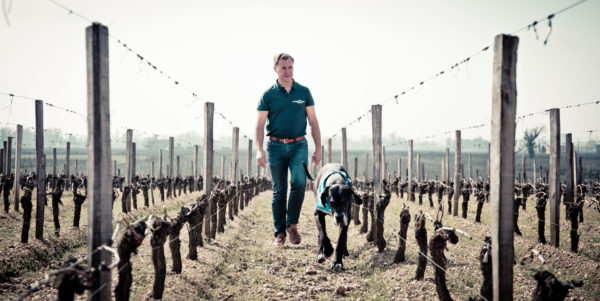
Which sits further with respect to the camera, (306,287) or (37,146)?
(37,146)

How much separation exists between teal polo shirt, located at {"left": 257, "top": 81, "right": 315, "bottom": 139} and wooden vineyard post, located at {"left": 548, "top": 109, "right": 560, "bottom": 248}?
6.10 metres

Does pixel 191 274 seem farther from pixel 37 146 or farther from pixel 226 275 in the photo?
pixel 37 146

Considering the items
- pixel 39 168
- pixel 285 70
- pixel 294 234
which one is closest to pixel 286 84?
pixel 285 70

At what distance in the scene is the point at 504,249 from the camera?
316cm

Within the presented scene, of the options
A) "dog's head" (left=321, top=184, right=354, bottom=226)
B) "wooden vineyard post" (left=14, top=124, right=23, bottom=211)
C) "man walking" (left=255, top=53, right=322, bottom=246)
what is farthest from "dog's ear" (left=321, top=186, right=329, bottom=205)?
"wooden vineyard post" (left=14, top=124, right=23, bottom=211)

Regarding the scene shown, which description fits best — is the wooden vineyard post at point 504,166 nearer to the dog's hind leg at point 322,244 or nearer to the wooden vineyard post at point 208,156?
the dog's hind leg at point 322,244

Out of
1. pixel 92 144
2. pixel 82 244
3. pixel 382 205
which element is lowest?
pixel 82 244

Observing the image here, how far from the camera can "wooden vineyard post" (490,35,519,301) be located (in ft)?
10.3

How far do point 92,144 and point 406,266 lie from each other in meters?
4.71

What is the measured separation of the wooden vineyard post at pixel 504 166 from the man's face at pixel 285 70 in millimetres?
3900

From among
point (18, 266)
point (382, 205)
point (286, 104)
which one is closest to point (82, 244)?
point (18, 266)

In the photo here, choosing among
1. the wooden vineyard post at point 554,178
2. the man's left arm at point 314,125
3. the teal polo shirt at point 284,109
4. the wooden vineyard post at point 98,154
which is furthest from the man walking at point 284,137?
the wooden vineyard post at point 554,178

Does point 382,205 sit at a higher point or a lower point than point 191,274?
higher

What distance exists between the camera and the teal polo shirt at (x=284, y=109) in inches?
261
